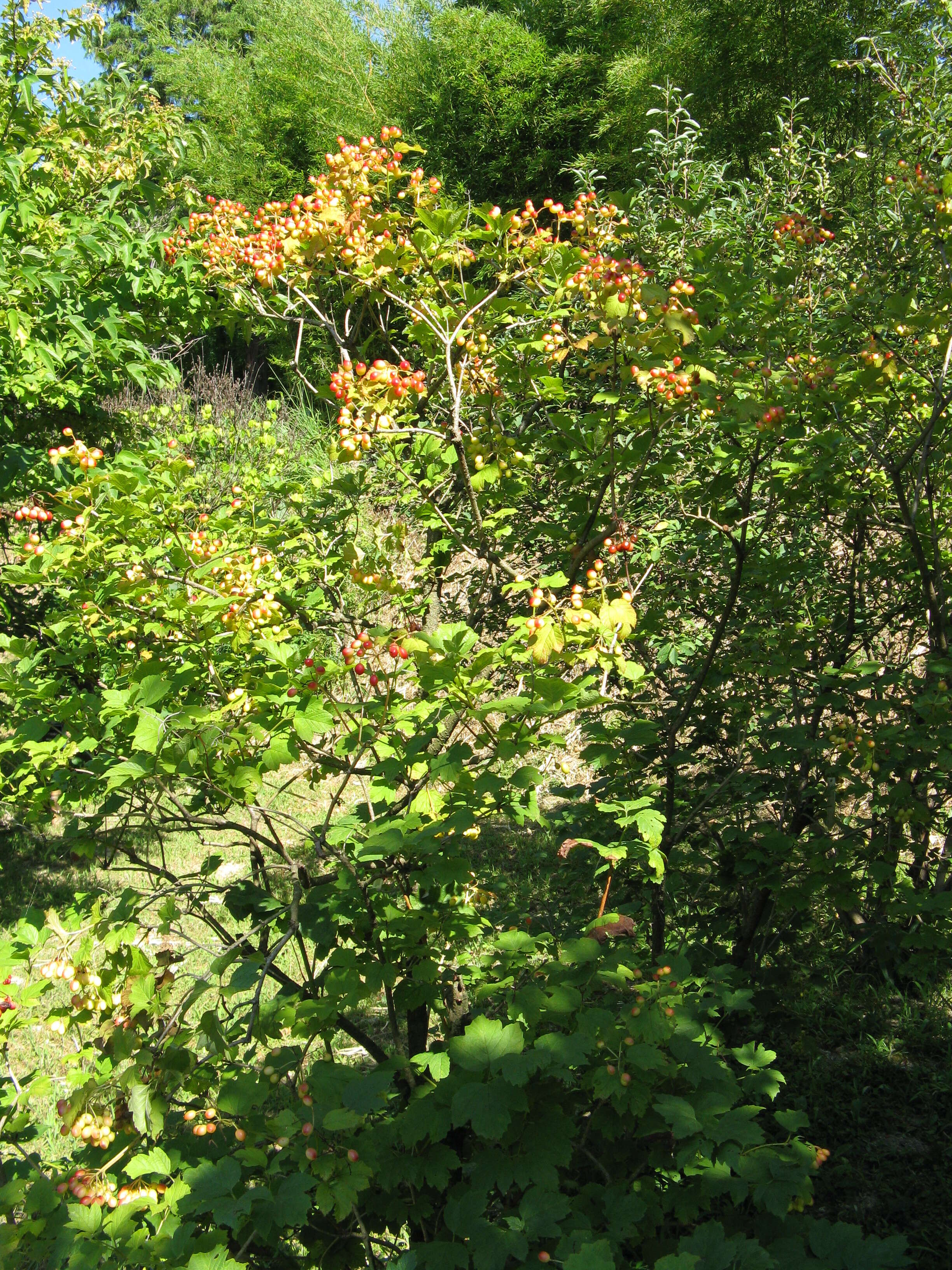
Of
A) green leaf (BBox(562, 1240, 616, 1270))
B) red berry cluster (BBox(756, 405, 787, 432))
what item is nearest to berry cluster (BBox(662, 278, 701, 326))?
red berry cluster (BBox(756, 405, 787, 432))

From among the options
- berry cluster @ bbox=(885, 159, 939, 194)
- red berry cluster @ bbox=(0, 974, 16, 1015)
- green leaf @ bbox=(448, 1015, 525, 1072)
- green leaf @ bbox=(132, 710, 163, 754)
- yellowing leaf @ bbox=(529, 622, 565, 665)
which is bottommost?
red berry cluster @ bbox=(0, 974, 16, 1015)

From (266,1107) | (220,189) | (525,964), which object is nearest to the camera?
(525,964)

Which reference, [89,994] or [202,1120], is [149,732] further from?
[202,1120]

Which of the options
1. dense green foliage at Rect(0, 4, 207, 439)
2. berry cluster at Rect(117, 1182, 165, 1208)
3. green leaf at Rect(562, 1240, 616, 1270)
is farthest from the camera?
dense green foliage at Rect(0, 4, 207, 439)

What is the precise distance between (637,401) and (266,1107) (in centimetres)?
264

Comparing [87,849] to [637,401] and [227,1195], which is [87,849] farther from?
[637,401]

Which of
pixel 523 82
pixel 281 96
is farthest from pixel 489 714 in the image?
pixel 281 96

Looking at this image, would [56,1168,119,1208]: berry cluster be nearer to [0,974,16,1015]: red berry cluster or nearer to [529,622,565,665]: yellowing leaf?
[0,974,16,1015]: red berry cluster

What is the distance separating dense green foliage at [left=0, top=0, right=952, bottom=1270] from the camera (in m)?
1.31

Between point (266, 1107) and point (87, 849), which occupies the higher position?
point (87, 849)

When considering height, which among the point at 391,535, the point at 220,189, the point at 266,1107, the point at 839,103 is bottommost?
the point at 266,1107

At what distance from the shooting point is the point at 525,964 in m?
1.73

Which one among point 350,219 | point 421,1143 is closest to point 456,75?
point 350,219

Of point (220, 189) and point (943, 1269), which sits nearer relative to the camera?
point (943, 1269)
